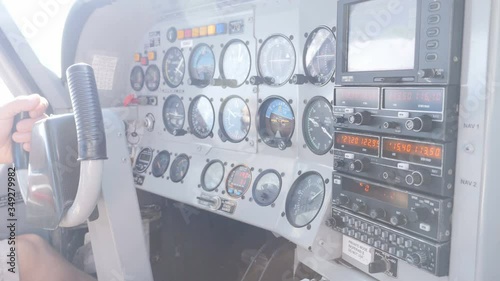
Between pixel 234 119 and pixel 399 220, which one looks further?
pixel 234 119

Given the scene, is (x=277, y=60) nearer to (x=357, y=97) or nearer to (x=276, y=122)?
(x=276, y=122)

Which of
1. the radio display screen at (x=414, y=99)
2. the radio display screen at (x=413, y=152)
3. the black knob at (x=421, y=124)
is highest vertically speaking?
the radio display screen at (x=414, y=99)

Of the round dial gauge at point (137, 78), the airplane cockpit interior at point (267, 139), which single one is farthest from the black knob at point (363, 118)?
the round dial gauge at point (137, 78)

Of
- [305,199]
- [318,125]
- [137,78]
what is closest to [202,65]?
[137,78]

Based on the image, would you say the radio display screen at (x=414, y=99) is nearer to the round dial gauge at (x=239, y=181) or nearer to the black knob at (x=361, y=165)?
the black knob at (x=361, y=165)

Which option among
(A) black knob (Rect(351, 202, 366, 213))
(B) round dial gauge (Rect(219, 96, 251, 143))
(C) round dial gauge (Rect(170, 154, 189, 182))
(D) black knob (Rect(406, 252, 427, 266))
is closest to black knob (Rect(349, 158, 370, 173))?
(A) black knob (Rect(351, 202, 366, 213))

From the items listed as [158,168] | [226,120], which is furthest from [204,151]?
[158,168]

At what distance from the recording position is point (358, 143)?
70.5 inches

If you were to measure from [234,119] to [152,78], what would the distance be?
39.6 inches

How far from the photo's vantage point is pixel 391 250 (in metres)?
1.67

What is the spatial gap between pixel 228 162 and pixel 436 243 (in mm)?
1494

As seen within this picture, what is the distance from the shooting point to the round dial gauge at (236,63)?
2.71 metres

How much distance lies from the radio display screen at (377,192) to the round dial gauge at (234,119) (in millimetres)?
965

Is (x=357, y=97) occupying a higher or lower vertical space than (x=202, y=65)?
lower
